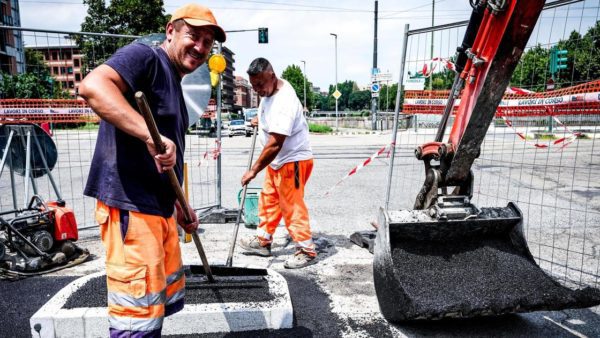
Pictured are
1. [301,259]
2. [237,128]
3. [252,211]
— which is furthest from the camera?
[237,128]

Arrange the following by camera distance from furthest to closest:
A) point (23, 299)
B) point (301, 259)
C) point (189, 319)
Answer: point (301, 259) → point (23, 299) → point (189, 319)

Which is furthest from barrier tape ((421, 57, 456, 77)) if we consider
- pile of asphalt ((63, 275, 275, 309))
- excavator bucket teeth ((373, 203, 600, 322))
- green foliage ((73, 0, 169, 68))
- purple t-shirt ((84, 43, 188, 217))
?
green foliage ((73, 0, 169, 68))

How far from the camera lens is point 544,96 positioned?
423 centimetres

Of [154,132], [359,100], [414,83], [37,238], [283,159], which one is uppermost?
[359,100]

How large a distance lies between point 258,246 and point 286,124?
145 centimetres

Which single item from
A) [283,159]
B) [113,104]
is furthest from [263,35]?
[113,104]

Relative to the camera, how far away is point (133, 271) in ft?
6.01

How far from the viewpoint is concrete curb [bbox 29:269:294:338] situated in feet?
8.88

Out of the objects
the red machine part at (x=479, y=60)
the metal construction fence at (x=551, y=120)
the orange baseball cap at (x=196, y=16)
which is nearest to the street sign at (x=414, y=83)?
the metal construction fence at (x=551, y=120)

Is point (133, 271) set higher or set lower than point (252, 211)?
higher

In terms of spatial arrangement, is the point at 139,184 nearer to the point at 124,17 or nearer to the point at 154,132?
the point at 154,132

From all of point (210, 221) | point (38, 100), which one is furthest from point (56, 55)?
point (210, 221)

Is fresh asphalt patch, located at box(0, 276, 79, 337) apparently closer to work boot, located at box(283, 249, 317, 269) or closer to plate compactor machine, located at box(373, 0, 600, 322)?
work boot, located at box(283, 249, 317, 269)

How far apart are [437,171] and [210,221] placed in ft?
11.8
